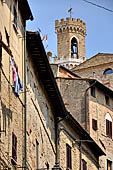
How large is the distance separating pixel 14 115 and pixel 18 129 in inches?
27.5

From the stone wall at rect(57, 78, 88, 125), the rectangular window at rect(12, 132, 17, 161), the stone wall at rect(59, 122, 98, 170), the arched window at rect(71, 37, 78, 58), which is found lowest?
the rectangular window at rect(12, 132, 17, 161)

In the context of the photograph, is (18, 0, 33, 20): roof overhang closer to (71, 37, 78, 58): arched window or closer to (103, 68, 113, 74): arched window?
(103, 68, 113, 74): arched window

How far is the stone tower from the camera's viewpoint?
114906 millimetres

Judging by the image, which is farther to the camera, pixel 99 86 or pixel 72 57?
pixel 72 57

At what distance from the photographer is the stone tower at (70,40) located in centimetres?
11491

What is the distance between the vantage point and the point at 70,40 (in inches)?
4626

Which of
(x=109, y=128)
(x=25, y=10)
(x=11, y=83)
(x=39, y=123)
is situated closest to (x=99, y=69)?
(x=109, y=128)

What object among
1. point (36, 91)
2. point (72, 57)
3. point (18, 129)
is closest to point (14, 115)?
point (18, 129)

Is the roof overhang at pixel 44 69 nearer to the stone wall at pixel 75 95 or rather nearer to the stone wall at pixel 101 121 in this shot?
the stone wall at pixel 75 95

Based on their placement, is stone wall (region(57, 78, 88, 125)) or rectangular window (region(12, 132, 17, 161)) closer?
rectangular window (region(12, 132, 17, 161))

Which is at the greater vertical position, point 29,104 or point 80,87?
point 80,87

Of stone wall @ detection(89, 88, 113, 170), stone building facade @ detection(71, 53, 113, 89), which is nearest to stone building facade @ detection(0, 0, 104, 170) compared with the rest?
stone wall @ detection(89, 88, 113, 170)

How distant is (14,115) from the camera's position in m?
22.6

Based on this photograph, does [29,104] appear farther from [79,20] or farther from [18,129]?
[79,20]
